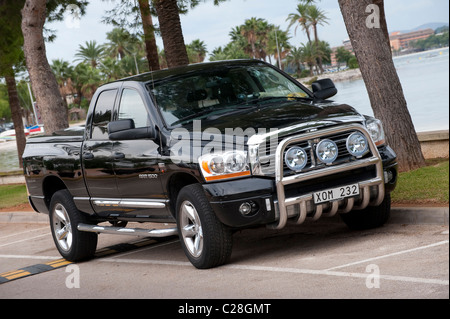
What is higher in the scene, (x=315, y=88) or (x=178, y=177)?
(x=315, y=88)

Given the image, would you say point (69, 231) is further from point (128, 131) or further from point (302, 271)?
point (302, 271)

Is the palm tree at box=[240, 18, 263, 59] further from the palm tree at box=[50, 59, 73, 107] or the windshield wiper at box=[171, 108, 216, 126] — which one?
the windshield wiper at box=[171, 108, 216, 126]

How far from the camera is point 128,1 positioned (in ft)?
53.1

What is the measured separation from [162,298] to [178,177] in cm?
149

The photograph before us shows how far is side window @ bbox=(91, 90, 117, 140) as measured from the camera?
8266 mm

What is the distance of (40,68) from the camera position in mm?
14898

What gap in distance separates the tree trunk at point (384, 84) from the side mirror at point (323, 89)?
2.48 metres

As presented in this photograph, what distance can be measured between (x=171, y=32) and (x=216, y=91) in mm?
7179

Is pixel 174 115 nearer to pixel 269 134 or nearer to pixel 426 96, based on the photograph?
pixel 269 134

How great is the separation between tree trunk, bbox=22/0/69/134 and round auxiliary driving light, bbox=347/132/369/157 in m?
9.31

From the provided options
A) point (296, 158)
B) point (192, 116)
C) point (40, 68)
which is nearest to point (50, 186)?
point (192, 116)

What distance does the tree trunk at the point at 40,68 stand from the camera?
48.3 ft

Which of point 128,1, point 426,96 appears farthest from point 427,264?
point 426,96

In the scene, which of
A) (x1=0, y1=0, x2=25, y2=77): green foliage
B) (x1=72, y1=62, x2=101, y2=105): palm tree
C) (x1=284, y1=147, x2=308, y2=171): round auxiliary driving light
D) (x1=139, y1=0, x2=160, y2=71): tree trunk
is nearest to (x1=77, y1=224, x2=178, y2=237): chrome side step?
(x1=284, y1=147, x2=308, y2=171): round auxiliary driving light
